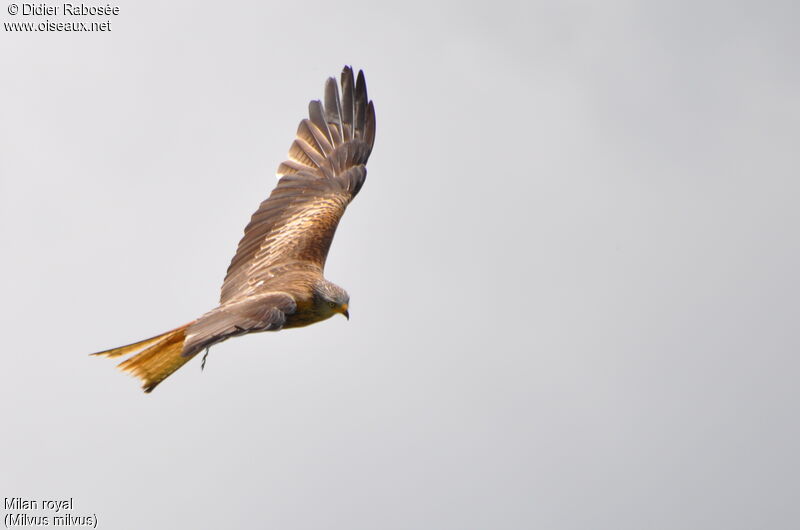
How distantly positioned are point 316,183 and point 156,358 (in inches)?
160

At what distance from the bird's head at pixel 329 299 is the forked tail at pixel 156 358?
1575mm

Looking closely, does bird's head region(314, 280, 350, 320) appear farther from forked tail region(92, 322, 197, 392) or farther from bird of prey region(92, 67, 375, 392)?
forked tail region(92, 322, 197, 392)

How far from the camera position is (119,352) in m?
15.1

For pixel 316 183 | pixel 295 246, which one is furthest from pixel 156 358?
pixel 316 183

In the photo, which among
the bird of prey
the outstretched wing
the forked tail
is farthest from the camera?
the outstretched wing

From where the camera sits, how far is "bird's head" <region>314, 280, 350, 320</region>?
50.7 feet

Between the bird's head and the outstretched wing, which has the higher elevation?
the outstretched wing

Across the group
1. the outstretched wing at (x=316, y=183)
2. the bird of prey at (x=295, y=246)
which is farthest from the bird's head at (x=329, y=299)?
the outstretched wing at (x=316, y=183)

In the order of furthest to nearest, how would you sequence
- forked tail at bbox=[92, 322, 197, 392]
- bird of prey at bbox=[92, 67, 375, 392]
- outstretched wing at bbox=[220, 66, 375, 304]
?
outstretched wing at bbox=[220, 66, 375, 304], forked tail at bbox=[92, 322, 197, 392], bird of prey at bbox=[92, 67, 375, 392]

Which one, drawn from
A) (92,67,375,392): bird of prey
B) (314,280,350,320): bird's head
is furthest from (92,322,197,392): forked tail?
(314,280,350,320): bird's head

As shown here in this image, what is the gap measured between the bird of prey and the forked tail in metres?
0.01

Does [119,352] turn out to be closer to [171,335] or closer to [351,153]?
[171,335]

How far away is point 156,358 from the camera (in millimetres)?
15195

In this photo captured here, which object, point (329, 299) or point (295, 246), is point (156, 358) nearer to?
point (329, 299)
